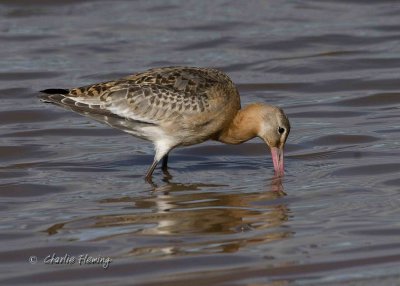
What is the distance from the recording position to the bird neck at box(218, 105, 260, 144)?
11320 mm

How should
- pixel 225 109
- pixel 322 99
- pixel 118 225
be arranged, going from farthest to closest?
pixel 322 99
pixel 225 109
pixel 118 225

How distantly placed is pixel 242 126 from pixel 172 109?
749 mm

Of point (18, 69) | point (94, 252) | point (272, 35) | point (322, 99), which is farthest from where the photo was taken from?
point (272, 35)

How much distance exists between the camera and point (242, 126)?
11.3 metres

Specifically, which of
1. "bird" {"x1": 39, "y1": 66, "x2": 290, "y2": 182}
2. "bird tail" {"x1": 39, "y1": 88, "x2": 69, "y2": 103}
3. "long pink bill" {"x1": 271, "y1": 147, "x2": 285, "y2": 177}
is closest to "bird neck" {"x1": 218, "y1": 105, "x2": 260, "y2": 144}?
"bird" {"x1": 39, "y1": 66, "x2": 290, "y2": 182}

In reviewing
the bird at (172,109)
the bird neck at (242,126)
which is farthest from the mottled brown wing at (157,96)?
the bird neck at (242,126)

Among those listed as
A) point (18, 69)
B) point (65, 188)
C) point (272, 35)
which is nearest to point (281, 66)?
point (272, 35)

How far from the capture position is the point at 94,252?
838cm

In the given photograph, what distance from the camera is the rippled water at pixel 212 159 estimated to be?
26.9 ft

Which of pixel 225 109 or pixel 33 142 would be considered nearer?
pixel 225 109

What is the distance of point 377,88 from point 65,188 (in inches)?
210

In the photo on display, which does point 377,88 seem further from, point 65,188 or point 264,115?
point 65,188

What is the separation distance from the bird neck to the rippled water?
0.36 meters

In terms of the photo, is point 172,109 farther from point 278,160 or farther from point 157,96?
point 278,160
